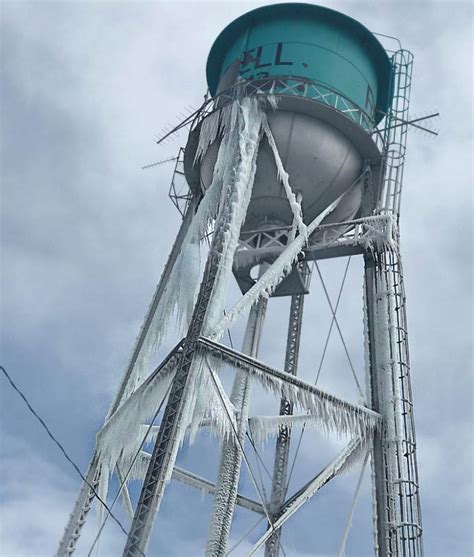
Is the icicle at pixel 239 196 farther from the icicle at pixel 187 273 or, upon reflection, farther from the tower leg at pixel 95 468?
the tower leg at pixel 95 468

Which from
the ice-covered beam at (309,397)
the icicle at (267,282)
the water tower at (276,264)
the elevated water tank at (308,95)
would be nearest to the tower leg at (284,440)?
the water tower at (276,264)

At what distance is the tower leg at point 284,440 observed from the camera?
15.4 m

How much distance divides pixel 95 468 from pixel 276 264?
200 inches

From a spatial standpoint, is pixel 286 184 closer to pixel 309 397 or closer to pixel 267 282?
pixel 267 282

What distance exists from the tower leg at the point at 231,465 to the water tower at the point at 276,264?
3 cm

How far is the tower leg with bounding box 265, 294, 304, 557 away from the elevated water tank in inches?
89.1

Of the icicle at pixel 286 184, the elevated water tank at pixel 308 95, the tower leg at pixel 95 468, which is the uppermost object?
the elevated water tank at pixel 308 95

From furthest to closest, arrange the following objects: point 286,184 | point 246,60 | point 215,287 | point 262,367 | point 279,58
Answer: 1. point 246,60
2. point 279,58
3. point 286,184
4. point 215,287
5. point 262,367

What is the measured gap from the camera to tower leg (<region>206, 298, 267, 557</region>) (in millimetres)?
13516

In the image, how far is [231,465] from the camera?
14562mm

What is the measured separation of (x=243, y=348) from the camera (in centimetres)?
1641


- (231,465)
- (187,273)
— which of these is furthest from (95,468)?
(187,273)

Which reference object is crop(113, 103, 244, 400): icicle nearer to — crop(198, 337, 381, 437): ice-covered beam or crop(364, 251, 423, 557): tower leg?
crop(198, 337, 381, 437): ice-covered beam

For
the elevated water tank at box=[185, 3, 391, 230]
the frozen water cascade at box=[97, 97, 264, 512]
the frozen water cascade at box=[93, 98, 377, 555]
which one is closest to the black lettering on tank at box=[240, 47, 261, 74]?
Answer: the elevated water tank at box=[185, 3, 391, 230]
